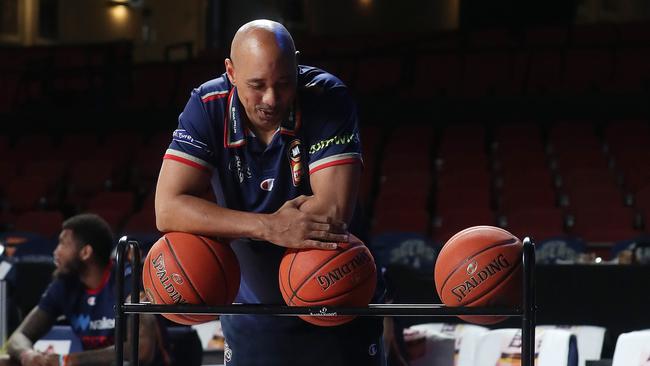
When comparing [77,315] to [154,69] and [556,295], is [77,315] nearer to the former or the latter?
[556,295]

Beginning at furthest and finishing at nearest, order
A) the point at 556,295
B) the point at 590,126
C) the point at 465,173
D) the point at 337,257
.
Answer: the point at 590,126, the point at 465,173, the point at 556,295, the point at 337,257

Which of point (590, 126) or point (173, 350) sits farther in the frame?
point (590, 126)

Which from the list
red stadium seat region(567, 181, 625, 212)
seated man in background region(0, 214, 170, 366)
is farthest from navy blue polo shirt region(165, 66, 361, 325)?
red stadium seat region(567, 181, 625, 212)

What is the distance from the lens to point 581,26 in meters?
12.4

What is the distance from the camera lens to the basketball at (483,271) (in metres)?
2.60

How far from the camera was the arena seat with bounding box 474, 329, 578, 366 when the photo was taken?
426 cm

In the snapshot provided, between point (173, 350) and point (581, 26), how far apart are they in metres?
8.88

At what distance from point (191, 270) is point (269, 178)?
367mm

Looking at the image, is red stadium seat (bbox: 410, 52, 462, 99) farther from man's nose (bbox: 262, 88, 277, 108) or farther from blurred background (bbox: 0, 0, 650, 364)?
man's nose (bbox: 262, 88, 277, 108)

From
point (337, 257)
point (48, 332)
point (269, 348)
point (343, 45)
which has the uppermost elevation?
point (343, 45)

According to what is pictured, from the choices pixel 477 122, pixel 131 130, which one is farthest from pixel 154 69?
pixel 477 122

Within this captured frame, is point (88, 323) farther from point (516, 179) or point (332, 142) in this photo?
point (516, 179)

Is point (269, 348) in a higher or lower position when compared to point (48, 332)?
higher

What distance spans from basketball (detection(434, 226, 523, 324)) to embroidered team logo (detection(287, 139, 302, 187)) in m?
0.45
